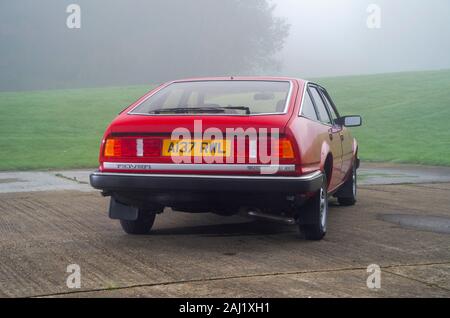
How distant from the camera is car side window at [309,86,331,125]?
7492mm

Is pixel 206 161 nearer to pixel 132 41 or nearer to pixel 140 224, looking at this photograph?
pixel 140 224

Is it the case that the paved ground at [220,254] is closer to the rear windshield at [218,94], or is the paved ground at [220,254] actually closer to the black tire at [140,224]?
the black tire at [140,224]

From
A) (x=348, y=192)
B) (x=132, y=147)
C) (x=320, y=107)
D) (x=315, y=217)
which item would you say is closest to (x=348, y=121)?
(x=320, y=107)

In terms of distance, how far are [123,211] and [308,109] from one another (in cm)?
200

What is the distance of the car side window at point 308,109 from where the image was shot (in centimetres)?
673

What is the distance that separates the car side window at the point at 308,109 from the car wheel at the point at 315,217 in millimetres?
654

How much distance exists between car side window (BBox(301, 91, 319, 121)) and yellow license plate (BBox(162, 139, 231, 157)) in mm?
938

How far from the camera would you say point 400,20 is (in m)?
152

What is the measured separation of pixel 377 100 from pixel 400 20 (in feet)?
399

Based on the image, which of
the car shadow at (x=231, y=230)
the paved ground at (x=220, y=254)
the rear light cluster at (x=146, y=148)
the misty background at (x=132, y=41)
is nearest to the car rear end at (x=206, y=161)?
the rear light cluster at (x=146, y=148)

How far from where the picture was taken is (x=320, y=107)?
7.73 metres

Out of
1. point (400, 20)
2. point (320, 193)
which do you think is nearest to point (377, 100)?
point (320, 193)

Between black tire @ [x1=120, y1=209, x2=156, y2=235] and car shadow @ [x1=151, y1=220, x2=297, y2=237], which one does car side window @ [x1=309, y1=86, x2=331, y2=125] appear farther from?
black tire @ [x1=120, y1=209, x2=156, y2=235]

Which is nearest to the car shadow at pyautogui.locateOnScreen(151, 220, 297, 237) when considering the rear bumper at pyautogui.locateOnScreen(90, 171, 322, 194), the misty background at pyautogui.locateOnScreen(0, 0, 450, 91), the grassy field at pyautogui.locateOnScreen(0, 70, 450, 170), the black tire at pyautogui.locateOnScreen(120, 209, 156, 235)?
the black tire at pyautogui.locateOnScreen(120, 209, 156, 235)
